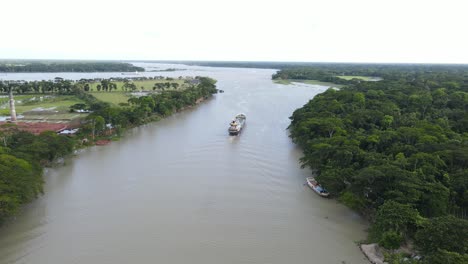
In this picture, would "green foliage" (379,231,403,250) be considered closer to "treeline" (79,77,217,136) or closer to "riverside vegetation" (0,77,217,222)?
"riverside vegetation" (0,77,217,222)

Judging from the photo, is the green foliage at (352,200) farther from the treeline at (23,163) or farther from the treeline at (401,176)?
the treeline at (23,163)

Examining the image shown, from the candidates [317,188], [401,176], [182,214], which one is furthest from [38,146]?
[401,176]

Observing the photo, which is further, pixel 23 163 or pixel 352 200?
pixel 23 163

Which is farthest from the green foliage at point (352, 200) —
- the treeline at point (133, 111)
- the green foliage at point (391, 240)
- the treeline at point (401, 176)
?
the treeline at point (133, 111)

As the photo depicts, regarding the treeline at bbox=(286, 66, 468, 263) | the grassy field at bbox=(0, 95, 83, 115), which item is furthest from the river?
the grassy field at bbox=(0, 95, 83, 115)

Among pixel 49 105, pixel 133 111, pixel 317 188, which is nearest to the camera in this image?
pixel 317 188

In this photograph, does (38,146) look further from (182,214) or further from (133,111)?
(133,111)

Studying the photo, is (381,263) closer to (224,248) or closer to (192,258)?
(224,248)
